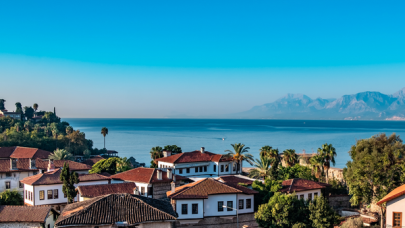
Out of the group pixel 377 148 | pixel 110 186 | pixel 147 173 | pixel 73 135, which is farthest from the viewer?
pixel 73 135

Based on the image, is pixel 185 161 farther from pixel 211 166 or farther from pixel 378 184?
pixel 378 184

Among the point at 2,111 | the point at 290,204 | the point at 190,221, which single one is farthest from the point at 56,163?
the point at 2,111

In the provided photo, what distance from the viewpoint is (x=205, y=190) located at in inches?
1249

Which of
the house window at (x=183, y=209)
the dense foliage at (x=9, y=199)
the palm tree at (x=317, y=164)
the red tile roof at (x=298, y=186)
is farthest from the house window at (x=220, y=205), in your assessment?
the dense foliage at (x=9, y=199)

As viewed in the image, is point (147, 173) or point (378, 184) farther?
point (147, 173)

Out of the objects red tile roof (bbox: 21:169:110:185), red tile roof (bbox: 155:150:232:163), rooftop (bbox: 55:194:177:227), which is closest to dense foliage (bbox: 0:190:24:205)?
red tile roof (bbox: 21:169:110:185)

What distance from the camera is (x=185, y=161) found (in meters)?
52.6

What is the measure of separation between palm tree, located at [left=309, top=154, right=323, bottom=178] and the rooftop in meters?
28.3

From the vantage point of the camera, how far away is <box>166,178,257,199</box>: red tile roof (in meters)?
30.7

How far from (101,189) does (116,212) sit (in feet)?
47.0

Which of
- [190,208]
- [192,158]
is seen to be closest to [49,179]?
[190,208]

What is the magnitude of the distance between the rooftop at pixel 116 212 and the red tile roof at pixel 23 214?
985 centimetres

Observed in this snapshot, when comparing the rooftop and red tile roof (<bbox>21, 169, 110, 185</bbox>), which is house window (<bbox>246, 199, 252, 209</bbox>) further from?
red tile roof (<bbox>21, 169, 110, 185</bbox>)

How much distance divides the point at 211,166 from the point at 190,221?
954 inches
